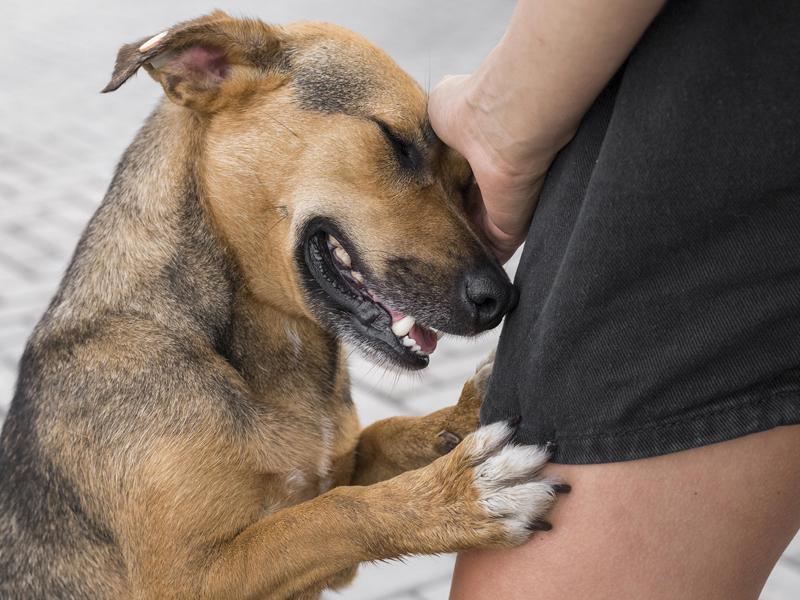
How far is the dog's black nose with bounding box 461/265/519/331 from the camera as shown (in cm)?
272

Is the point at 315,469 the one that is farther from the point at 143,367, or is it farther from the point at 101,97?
the point at 101,97

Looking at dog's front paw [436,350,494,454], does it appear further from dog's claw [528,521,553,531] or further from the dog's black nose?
dog's claw [528,521,553,531]

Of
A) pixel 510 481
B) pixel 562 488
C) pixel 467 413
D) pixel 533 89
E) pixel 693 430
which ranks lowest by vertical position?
pixel 467 413

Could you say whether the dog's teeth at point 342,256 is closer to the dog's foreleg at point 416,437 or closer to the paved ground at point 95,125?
the dog's foreleg at point 416,437

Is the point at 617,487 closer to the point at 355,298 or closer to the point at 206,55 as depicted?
the point at 355,298

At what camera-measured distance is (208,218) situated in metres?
2.99

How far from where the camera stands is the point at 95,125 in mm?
9016

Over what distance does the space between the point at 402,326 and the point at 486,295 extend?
1.19 ft

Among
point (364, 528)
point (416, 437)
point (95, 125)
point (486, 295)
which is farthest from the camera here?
point (95, 125)

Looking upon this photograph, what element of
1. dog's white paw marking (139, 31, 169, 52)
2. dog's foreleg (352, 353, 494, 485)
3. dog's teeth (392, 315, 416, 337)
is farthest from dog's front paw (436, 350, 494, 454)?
dog's white paw marking (139, 31, 169, 52)

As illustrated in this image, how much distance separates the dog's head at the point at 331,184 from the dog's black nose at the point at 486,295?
1.1 inches

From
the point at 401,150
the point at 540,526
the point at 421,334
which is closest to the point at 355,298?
the point at 421,334

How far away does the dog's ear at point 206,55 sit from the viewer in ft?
9.54

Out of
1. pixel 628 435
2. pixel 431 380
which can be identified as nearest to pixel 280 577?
pixel 628 435
